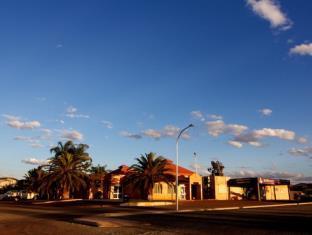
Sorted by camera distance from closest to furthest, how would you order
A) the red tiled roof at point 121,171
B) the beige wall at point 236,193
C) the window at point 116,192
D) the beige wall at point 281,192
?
the window at point 116,192, the red tiled roof at point 121,171, the beige wall at point 236,193, the beige wall at point 281,192

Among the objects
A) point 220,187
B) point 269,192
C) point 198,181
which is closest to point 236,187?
point 220,187

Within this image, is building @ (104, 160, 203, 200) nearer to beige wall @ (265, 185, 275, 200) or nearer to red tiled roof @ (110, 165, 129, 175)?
red tiled roof @ (110, 165, 129, 175)

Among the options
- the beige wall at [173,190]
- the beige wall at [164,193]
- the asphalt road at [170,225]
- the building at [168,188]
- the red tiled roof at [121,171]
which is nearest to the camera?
the asphalt road at [170,225]

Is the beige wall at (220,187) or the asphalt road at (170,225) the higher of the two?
the beige wall at (220,187)

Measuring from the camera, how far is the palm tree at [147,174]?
1938 inches

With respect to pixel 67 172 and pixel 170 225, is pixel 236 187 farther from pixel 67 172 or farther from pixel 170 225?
pixel 170 225

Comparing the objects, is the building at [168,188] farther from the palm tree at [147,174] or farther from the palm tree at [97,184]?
the palm tree at [147,174]

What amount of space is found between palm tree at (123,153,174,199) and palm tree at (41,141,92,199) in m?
7.18

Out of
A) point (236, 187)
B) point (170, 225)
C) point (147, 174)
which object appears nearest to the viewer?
point (170, 225)

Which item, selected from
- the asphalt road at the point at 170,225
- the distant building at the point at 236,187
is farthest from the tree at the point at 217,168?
the asphalt road at the point at 170,225

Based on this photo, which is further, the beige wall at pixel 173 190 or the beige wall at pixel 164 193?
the beige wall at pixel 173 190

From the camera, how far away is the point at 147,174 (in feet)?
162

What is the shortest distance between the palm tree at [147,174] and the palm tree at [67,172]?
7.18 metres

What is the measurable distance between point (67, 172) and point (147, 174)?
11190mm
